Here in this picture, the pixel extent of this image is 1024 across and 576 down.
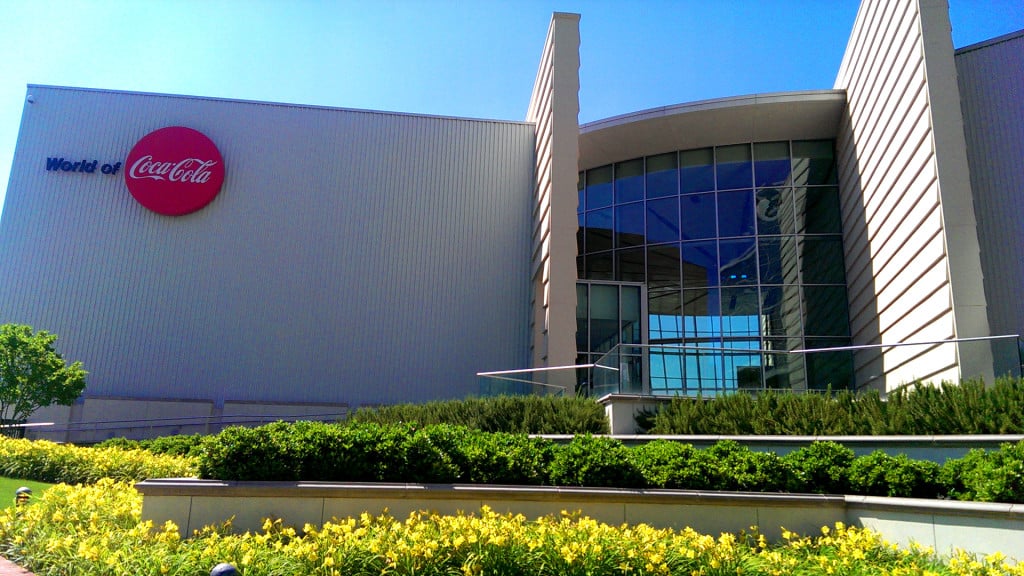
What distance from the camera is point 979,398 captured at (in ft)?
31.8

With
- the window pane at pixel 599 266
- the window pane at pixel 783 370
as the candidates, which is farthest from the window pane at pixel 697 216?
the window pane at pixel 783 370

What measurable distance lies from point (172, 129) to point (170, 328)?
6.46 meters

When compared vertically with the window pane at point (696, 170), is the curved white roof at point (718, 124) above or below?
above

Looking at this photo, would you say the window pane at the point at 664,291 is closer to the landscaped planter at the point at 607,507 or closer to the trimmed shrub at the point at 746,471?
the trimmed shrub at the point at 746,471

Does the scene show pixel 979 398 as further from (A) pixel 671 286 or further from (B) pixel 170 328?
(B) pixel 170 328

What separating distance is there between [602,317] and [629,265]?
275 centimetres

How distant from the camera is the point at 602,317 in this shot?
22922 mm

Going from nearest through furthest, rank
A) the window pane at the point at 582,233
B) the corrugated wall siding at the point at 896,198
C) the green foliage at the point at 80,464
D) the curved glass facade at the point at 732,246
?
the green foliage at the point at 80,464 < the corrugated wall siding at the point at 896,198 < the curved glass facade at the point at 732,246 < the window pane at the point at 582,233

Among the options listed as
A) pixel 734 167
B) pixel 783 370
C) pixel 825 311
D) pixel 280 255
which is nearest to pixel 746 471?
pixel 783 370

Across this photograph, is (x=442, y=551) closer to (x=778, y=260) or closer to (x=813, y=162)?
(x=778, y=260)

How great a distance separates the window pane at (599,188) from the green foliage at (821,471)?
1776 centimetres

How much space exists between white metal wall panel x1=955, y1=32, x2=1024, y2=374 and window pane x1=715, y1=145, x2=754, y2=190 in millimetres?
6180

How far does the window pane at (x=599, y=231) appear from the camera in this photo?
25.6 meters

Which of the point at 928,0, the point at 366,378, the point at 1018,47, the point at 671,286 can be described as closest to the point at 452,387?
the point at 366,378
